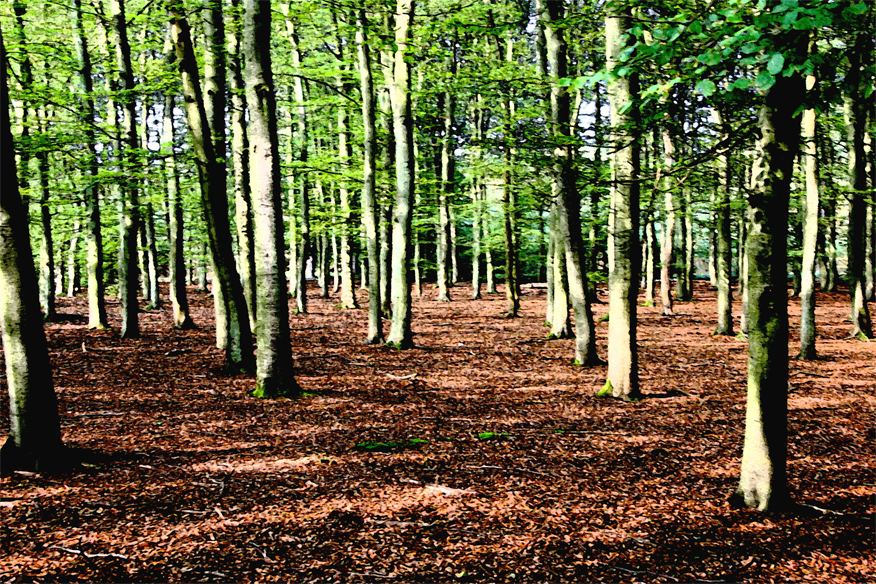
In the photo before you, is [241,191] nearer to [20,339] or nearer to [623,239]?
[20,339]

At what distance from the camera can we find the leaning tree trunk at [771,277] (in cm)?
379

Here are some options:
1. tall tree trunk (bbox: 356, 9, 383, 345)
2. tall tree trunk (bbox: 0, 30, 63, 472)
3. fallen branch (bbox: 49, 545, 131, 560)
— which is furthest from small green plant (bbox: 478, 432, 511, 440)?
tall tree trunk (bbox: 356, 9, 383, 345)

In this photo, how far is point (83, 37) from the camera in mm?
13750

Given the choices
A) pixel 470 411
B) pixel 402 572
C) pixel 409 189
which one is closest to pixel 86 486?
pixel 402 572

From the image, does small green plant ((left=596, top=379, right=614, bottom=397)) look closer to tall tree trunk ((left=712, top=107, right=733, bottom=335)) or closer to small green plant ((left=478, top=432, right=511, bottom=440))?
small green plant ((left=478, top=432, right=511, bottom=440))

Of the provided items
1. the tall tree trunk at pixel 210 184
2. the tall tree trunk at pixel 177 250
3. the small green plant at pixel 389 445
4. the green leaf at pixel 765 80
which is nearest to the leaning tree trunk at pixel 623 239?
the small green plant at pixel 389 445

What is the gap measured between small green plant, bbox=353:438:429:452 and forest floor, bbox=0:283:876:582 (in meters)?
0.03

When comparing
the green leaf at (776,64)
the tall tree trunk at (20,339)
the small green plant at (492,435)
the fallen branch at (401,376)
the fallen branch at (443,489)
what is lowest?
the small green plant at (492,435)

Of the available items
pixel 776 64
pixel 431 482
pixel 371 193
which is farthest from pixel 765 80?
pixel 371 193

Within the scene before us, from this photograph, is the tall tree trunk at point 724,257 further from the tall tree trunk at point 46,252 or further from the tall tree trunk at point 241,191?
the tall tree trunk at point 46,252

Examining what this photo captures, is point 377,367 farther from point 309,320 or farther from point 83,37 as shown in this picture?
point 83,37

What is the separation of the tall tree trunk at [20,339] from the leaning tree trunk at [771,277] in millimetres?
5225

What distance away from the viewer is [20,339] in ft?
15.0

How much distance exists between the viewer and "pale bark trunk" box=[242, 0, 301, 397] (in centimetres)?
776
